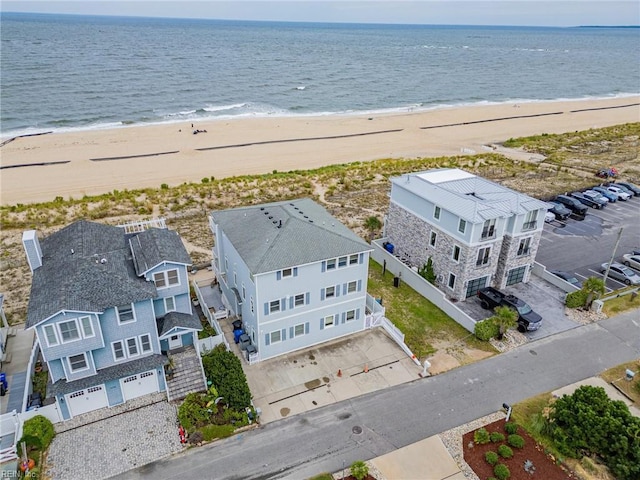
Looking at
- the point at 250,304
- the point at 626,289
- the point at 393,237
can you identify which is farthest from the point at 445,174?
the point at 250,304

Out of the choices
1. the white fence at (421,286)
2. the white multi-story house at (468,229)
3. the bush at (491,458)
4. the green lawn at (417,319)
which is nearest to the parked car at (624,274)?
the white multi-story house at (468,229)

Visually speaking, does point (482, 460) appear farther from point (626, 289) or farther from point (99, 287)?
point (626, 289)

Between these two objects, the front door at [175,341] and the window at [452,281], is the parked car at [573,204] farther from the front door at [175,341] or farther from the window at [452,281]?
the front door at [175,341]

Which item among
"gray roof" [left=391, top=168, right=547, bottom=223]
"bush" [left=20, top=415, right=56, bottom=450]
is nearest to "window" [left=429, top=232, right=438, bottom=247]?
"gray roof" [left=391, top=168, right=547, bottom=223]

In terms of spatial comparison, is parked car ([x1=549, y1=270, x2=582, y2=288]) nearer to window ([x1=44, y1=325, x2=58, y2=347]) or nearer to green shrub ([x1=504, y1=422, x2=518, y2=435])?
green shrub ([x1=504, y1=422, x2=518, y2=435])

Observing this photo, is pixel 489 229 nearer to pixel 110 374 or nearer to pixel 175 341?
pixel 175 341

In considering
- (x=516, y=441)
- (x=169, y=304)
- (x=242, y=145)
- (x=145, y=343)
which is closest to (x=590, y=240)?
(x=516, y=441)
